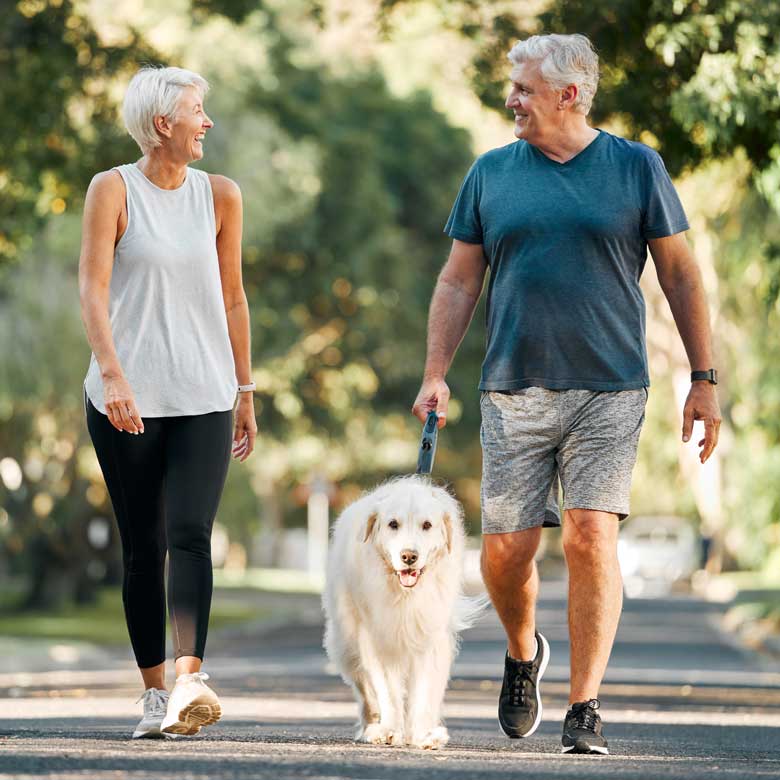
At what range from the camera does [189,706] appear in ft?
22.6

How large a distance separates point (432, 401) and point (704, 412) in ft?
3.31

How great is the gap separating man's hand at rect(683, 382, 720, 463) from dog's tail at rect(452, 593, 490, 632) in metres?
1.08

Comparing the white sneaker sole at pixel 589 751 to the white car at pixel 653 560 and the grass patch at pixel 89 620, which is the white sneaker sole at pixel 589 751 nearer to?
the grass patch at pixel 89 620

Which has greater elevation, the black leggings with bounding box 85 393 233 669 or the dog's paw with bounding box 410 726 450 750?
the black leggings with bounding box 85 393 233 669

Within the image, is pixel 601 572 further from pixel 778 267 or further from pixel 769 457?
pixel 769 457

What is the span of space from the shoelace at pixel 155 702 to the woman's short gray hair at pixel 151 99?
1933 mm

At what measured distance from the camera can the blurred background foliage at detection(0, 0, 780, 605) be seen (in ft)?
49.2

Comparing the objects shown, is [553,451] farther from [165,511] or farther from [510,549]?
[165,511]

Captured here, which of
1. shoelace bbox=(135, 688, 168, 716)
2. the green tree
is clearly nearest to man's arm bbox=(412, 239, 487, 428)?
shoelace bbox=(135, 688, 168, 716)

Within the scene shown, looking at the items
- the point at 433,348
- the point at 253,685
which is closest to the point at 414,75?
the point at 253,685

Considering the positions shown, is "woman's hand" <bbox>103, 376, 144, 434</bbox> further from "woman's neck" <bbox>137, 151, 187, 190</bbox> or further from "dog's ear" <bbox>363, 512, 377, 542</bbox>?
"dog's ear" <bbox>363, 512, 377, 542</bbox>

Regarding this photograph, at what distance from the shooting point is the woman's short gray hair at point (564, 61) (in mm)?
7641

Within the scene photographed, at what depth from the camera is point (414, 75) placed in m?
41.3

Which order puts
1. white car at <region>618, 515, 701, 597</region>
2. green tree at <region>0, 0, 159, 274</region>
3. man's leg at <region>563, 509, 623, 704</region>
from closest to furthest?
man's leg at <region>563, 509, 623, 704</region>
green tree at <region>0, 0, 159, 274</region>
white car at <region>618, 515, 701, 597</region>
